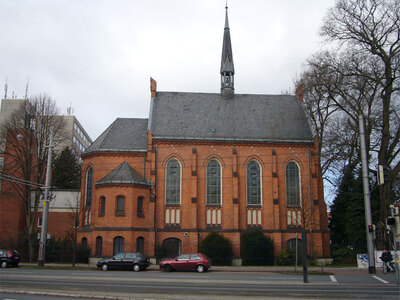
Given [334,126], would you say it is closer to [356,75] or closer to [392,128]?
[392,128]

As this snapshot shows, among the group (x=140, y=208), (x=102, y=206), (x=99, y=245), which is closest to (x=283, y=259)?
(x=140, y=208)

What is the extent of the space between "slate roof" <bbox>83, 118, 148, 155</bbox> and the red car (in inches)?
491

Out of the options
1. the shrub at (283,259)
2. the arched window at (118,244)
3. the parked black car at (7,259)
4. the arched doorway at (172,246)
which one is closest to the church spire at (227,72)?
the arched doorway at (172,246)

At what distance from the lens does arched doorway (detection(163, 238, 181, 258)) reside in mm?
35156

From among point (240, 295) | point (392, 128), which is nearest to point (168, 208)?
point (392, 128)

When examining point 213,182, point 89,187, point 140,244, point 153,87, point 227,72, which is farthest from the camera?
point 227,72

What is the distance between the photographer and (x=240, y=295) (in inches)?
564

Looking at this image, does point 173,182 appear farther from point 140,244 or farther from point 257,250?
point 257,250

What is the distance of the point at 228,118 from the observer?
1569 inches

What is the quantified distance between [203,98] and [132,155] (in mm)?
9575

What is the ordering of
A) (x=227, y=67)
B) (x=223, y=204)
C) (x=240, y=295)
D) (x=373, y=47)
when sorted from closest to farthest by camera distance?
1. (x=240, y=295)
2. (x=373, y=47)
3. (x=223, y=204)
4. (x=227, y=67)

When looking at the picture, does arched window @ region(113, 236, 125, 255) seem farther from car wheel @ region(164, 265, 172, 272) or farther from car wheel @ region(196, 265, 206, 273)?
car wheel @ region(196, 265, 206, 273)

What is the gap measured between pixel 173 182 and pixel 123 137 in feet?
21.4

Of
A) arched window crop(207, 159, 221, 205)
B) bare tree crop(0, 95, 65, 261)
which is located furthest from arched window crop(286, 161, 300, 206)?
bare tree crop(0, 95, 65, 261)
